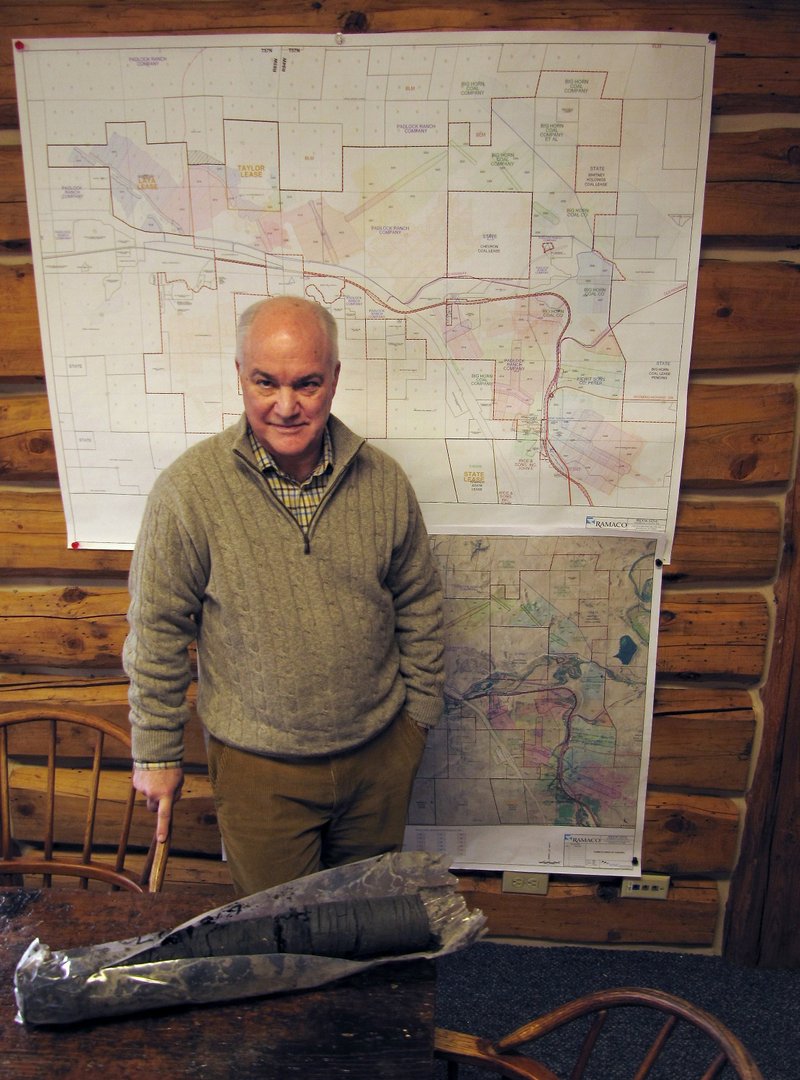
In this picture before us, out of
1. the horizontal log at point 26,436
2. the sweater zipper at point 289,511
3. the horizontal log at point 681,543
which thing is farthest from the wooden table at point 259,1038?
the horizontal log at point 26,436

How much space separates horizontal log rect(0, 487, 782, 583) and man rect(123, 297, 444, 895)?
0.61 meters

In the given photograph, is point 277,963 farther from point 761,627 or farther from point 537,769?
point 761,627

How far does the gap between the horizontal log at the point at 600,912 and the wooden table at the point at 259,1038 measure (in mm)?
1329

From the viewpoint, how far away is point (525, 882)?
7.91ft

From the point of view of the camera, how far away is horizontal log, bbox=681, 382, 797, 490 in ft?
6.80

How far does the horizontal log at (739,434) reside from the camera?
207 cm

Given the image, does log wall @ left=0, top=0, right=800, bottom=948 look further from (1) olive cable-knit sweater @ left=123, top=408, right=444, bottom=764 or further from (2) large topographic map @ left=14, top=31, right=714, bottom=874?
(1) olive cable-knit sweater @ left=123, top=408, right=444, bottom=764

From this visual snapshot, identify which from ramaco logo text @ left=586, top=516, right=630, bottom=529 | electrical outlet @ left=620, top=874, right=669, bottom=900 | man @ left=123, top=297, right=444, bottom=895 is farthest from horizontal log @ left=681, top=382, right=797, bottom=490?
electrical outlet @ left=620, top=874, right=669, bottom=900

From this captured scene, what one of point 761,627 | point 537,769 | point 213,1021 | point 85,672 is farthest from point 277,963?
point 761,627

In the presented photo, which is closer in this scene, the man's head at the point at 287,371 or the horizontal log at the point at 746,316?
the man's head at the point at 287,371

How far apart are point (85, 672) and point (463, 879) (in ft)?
4.19

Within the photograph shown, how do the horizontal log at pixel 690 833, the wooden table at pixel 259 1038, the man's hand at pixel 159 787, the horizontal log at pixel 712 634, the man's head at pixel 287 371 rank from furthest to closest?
the horizontal log at pixel 690 833
the horizontal log at pixel 712 634
the man's hand at pixel 159 787
the man's head at pixel 287 371
the wooden table at pixel 259 1038

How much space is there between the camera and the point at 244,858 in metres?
1.86

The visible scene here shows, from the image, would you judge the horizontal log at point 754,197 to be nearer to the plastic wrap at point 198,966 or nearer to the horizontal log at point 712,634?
the horizontal log at point 712,634
